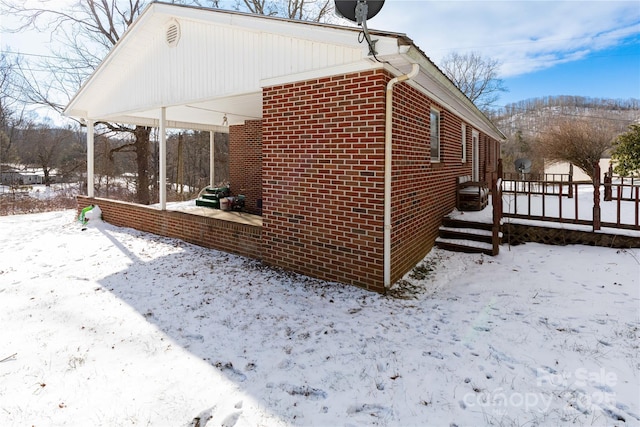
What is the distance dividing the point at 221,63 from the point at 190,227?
11.2 feet

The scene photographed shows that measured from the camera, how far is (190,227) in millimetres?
7367

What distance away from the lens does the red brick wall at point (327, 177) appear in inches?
175

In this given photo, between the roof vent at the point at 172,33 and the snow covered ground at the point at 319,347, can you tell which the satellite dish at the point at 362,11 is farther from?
the roof vent at the point at 172,33

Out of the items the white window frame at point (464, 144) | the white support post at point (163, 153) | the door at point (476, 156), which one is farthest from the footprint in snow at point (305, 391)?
the door at point (476, 156)

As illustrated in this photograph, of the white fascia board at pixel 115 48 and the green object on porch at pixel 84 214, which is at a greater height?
the white fascia board at pixel 115 48

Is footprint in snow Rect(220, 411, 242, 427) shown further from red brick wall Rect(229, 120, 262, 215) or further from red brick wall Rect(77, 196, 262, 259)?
red brick wall Rect(229, 120, 262, 215)

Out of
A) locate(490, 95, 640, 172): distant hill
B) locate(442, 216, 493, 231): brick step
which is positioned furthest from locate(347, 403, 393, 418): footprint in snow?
locate(490, 95, 640, 172): distant hill

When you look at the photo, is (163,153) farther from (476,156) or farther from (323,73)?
(476,156)

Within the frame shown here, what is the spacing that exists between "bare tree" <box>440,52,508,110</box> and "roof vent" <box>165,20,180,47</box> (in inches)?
1139

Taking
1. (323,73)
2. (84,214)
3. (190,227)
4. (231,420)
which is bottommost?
(231,420)

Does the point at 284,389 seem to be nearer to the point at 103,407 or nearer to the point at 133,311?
the point at 103,407

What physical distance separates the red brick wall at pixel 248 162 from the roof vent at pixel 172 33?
12.3 feet

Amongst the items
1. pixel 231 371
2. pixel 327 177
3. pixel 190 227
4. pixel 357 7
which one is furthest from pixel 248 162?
pixel 231 371

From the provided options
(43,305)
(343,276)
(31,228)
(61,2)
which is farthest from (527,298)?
(61,2)
